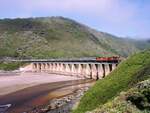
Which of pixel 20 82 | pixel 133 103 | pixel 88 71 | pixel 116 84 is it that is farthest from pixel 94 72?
pixel 133 103

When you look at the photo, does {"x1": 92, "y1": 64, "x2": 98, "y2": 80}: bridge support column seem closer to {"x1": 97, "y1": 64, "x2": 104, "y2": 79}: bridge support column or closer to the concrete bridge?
the concrete bridge

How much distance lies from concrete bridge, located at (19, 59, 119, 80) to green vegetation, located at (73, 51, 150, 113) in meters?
59.1

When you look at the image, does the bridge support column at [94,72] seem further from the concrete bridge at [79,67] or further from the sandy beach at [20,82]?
the sandy beach at [20,82]

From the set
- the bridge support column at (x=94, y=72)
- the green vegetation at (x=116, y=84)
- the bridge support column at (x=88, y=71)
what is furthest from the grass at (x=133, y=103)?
the bridge support column at (x=88, y=71)

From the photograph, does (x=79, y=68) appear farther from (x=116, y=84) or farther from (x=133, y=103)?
(x=133, y=103)

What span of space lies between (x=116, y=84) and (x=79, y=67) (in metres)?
100

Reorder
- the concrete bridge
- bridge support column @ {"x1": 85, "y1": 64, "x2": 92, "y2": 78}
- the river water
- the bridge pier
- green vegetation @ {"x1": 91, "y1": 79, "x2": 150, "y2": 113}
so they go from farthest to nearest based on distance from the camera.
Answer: bridge support column @ {"x1": 85, "y1": 64, "x2": 92, "y2": 78}, the concrete bridge, the bridge pier, the river water, green vegetation @ {"x1": 91, "y1": 79, "x2": 150, "y2": 113}

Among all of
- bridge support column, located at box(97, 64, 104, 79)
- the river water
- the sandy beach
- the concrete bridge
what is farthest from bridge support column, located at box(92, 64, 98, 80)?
the river water

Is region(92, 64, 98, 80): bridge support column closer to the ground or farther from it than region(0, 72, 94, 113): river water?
farther from it

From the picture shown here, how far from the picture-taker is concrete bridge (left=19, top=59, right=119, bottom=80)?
126 metres

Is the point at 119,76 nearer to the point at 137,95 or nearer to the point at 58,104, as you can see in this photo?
the point at 58,104

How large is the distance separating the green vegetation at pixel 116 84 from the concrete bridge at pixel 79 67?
59060 millimetres

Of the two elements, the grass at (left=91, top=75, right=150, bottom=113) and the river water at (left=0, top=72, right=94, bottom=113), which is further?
the river water at (left=0, top=72, right=94, bottom=113)

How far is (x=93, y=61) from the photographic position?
13588cm
